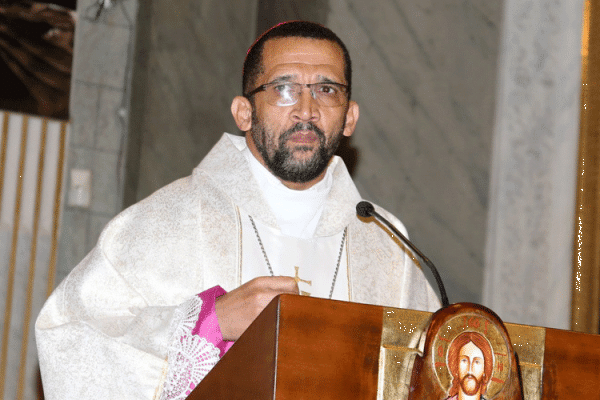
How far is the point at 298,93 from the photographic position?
286cm

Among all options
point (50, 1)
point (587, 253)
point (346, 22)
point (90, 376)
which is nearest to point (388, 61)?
point (346, 22)

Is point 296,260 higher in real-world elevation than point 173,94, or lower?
lower

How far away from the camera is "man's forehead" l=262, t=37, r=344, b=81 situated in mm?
2898

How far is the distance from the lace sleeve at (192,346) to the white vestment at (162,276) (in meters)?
0.01

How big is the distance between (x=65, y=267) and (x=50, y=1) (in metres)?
1.57

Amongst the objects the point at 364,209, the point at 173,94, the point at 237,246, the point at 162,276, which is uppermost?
the point at 173,94

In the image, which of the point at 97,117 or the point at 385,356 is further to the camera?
the point at 97,117

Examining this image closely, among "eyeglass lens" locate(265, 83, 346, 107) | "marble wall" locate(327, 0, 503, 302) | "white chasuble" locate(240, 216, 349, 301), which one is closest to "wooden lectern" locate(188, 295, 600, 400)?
"white chasuble" locate(240, 216, 349, 301)

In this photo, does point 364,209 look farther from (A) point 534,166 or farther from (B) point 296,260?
(A) point 534,166

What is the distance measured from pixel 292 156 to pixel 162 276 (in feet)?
1.86

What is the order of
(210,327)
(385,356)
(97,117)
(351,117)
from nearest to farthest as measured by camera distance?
1. (385,356)
2. (210,327)
3. (351,117)
4. (97,117)

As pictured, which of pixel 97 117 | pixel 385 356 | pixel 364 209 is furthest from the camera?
pixel 97 117

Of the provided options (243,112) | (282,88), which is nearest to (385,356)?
(282,88)

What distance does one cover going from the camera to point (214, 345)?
2.26m
